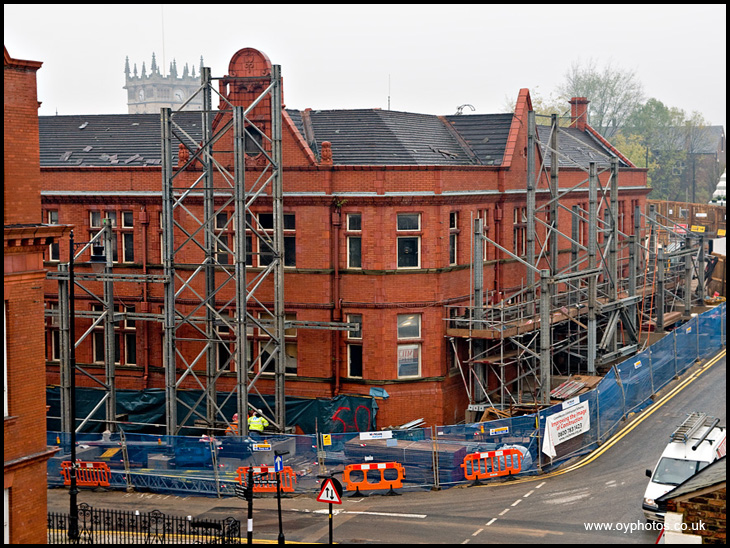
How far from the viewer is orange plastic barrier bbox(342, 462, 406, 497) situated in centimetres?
2845

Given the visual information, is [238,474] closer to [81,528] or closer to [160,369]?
[81,528]

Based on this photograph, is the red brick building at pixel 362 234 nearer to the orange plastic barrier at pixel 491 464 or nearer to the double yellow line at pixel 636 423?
the orange plastic barrier at pixel 491 464

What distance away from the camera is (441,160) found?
37125 mm

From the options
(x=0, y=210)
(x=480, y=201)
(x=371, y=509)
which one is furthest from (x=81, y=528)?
(x=480, y=201)

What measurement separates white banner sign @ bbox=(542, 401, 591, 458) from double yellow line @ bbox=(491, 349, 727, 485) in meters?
0.73

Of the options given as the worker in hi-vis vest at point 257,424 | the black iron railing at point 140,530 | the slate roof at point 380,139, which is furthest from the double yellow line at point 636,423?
the slate roof at point 380,139

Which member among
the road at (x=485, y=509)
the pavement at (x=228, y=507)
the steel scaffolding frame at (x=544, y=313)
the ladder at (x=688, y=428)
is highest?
the steel scaffolding frame at (x=544, y=313)

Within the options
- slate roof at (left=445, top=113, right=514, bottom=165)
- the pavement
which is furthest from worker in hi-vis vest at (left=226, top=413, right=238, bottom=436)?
slate roof at (left=445, top=113, right=514, bottom=165)

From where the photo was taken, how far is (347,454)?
28.8 metres

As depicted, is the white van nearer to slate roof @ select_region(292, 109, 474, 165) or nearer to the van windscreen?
the van windscreen

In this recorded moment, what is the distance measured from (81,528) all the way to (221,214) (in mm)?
13872

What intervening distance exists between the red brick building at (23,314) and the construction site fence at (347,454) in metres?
8.15

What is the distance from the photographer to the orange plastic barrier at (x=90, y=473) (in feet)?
98.0

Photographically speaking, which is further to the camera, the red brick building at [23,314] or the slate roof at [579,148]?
the slate roof at [579,148]
